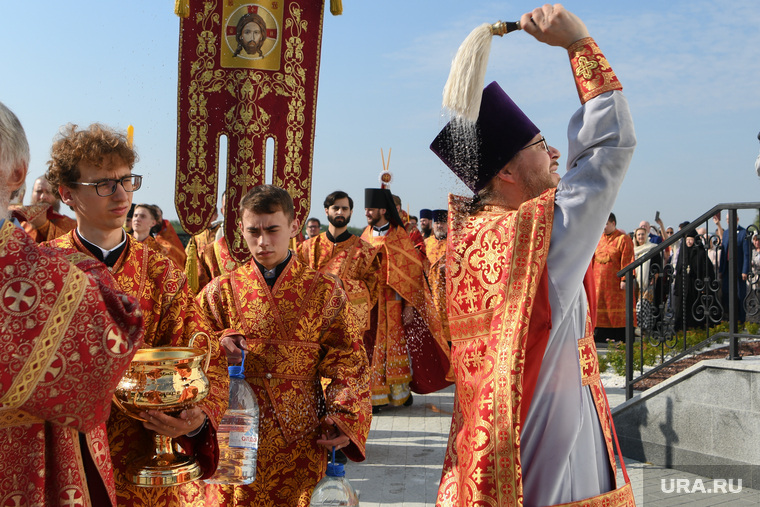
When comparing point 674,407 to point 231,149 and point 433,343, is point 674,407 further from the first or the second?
point 231,149

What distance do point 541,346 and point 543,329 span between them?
2.1 inches

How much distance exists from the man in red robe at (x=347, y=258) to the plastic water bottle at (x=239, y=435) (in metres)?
4.09

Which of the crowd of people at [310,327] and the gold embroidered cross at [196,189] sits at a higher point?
the gold embroidered cross at [196,189]

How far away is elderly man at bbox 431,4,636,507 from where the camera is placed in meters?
2.15

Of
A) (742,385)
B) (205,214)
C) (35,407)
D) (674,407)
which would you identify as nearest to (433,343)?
(674,407)

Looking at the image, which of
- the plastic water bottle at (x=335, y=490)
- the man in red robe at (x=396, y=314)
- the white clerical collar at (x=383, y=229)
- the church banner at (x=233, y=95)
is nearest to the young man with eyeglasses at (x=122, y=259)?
the plastic water bottle at (x=335, y=490)

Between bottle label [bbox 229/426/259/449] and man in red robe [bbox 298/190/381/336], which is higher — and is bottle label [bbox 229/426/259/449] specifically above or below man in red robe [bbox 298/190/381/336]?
below


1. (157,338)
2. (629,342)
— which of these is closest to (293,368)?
(157,338)

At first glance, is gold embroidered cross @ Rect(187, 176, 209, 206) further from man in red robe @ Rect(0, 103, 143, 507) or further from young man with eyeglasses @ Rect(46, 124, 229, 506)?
man in red robe @ Rect(0, 103, 143, 507)

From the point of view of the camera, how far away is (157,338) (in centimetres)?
283

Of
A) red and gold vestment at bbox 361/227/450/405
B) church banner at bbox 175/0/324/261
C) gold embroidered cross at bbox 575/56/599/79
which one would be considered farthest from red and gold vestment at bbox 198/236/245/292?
gold embroidered cross at bbox 575/56/599/79

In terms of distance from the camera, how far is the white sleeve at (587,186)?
2156mm

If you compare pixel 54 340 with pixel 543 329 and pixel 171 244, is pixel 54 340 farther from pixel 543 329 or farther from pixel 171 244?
pixel 171 244

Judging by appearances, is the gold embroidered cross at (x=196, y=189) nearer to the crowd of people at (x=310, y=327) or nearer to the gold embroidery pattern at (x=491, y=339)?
the crowd of people at (x=310, y=327)
